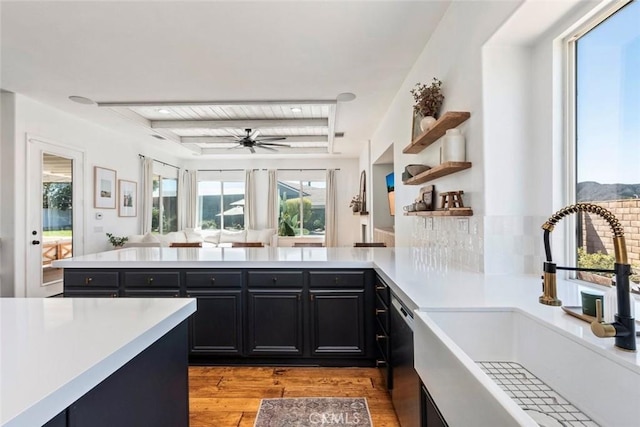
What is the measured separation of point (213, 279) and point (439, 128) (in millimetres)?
1981

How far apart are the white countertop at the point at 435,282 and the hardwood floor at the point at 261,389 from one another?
808 mm

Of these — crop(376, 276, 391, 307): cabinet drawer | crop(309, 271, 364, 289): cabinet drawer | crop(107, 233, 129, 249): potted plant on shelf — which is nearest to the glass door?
crop(107, 233, 129, 249): potted plant on shelf

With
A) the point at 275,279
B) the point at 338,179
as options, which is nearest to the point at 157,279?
the point at 275,279

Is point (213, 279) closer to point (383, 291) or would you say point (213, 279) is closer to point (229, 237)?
point (383, 291)

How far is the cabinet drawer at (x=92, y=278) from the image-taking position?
8.34ft

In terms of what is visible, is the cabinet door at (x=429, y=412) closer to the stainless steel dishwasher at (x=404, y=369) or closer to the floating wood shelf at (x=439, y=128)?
the stainless steel dishwasher at (x=404, y=369)

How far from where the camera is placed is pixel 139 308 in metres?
1.13

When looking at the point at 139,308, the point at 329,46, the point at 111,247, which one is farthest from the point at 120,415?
the point at 111,247

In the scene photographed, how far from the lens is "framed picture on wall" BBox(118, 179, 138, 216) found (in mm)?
5969

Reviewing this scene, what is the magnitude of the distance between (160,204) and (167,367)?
722cm

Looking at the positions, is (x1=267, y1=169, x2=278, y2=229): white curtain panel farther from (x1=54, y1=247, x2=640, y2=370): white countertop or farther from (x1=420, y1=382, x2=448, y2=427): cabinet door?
(x1=420, y1=382, x2=448, y2=427): cabinet door

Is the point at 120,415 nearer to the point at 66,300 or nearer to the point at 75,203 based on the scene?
the point at 66,300

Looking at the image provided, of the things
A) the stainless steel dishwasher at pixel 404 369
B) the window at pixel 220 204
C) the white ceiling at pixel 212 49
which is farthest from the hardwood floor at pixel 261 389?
the window at pixel 220 204

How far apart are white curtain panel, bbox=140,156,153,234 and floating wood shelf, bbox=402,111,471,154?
5.88m
